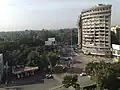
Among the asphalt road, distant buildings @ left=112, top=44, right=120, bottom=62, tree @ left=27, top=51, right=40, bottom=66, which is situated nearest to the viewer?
the asphalt road

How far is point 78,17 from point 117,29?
9.48 m

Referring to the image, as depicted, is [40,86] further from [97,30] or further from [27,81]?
[97,30]

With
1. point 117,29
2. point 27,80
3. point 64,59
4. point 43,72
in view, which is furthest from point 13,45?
point 117,29

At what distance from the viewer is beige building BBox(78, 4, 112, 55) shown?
1572 inches

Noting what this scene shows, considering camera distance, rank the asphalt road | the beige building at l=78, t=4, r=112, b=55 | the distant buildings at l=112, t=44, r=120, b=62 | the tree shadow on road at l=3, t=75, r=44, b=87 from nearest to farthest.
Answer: the asphalt road
the tree shadow on road at l=3, t=75, r=44, b=87
the distant buildings at l=112, t=44, r=120, b=62
the beige building at l=78, t=4, r=112, b=55

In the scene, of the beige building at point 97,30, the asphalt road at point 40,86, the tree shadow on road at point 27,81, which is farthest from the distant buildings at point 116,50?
the asphalt road at point 40,86

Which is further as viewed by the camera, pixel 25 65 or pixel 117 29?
pixel 117 29

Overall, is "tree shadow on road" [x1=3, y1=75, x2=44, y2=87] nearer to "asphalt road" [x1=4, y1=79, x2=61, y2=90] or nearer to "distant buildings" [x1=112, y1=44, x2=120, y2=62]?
"asphalt road" [x1=4, y1=79, x2=61, y2=90]

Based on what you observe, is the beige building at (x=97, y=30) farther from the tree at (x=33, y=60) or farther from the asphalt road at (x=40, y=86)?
the asphalt road at (x=40, y=86)

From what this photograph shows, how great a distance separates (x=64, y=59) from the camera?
40031mm

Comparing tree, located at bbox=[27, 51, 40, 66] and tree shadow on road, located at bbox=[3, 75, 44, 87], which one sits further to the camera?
tree, located at bbox=[27, 51, 40, 66]

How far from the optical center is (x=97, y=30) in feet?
138

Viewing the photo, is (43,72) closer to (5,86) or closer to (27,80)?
(27,80)

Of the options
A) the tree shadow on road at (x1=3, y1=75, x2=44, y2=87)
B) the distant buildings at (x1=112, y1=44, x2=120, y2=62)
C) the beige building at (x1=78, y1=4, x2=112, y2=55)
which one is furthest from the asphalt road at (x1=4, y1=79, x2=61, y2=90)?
the beige building at (x1=78, y1=4, x2=112, y2=55)
